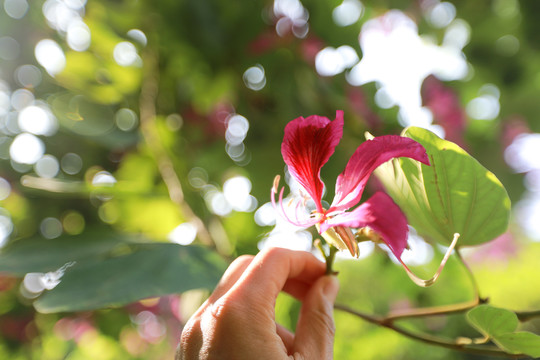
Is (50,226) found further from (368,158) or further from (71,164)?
(368,158)

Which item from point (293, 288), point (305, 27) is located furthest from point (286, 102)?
point (293, 288)

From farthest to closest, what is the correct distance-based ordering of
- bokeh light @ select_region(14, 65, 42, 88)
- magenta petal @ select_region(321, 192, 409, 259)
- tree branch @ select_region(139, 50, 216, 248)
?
bokeh light @ select_region(14, 65, 42, 88)
tree branch @ select_region(139, 50, 216, 248)
magenta petal @ select_region(321, 192, 409, 259)

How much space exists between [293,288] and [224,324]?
170mm

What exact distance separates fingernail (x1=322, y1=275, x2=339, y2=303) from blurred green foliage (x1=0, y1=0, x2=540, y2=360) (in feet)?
1.36

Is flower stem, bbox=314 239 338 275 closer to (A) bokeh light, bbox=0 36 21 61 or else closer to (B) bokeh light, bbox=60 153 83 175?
(B) bokeh light, bbox=60 153 83 175

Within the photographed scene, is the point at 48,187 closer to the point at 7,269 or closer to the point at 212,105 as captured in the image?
A: the point at 7,269

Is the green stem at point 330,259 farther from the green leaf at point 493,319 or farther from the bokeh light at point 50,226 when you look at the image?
the bokeh light at point 50,226

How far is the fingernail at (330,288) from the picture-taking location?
0.41 metres

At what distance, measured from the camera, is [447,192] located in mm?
365

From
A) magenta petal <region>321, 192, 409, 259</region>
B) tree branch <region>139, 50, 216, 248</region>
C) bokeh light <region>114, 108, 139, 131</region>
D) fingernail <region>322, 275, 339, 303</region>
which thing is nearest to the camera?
magenta petal <region>321, 192, 409, 259</region>

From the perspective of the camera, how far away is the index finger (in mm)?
346

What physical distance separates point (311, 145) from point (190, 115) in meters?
0.87

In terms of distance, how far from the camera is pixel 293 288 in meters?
0.48

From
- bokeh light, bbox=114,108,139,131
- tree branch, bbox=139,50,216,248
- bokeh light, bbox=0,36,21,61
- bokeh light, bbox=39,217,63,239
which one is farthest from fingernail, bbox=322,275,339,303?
bokeh light, bbox=0,36,21,61
